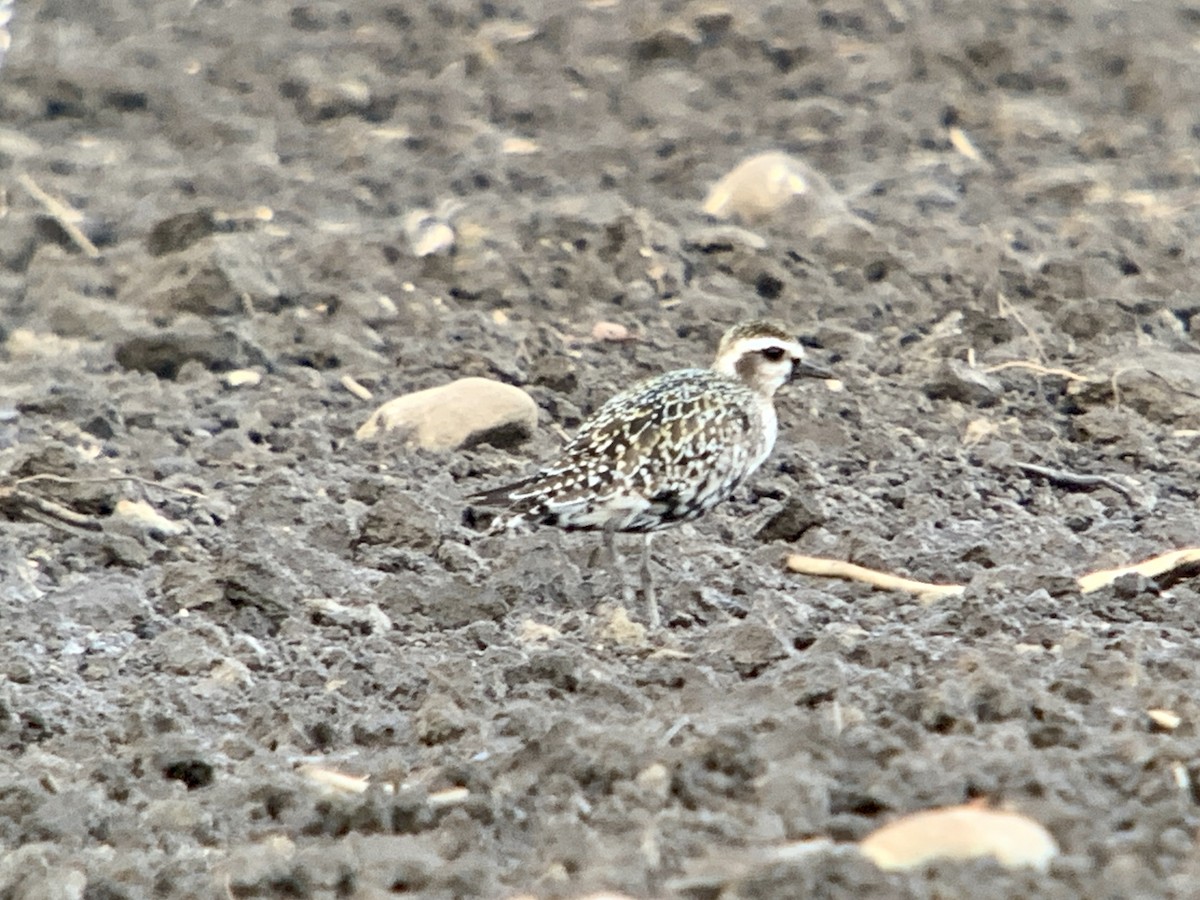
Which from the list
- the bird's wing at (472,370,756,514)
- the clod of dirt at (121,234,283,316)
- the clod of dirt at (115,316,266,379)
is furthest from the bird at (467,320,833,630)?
the clod of dirt at (121,234,283,316)

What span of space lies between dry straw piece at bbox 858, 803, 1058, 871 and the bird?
263cm

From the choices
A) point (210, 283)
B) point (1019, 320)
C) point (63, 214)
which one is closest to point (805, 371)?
point (1019, 320)

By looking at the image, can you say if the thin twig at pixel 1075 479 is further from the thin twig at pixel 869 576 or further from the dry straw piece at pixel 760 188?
the dry straw piece at pixel 760 188

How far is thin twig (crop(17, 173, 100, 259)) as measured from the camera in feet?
34.0

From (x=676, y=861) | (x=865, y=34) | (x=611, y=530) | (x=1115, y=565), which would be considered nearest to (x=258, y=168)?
(x=865, y=34)

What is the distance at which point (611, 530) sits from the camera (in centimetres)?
655

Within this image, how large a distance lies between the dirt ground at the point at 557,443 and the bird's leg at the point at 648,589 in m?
0.10

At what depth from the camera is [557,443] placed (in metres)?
8.05

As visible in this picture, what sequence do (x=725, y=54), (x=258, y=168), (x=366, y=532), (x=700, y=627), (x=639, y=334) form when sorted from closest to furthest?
(x=700, y=627)
(x=366, y=532)
(x=639, y=334)
(x=258, y=168)
(x=725, y=54)

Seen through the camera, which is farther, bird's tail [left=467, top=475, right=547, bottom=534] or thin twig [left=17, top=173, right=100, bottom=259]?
thin twig [left=17, top=173, right=100, bottom=259]

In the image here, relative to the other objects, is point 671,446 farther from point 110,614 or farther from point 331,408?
point 331,408

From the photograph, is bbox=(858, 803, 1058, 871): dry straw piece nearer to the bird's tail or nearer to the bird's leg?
the bird's leg

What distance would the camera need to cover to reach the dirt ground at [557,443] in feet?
13.0

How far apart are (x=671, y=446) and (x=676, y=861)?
10.0 ft
